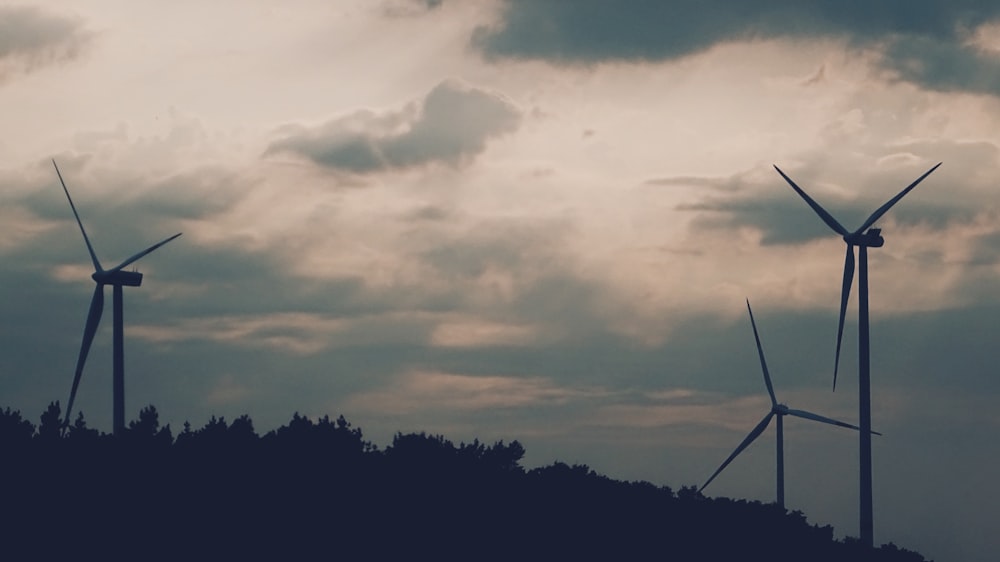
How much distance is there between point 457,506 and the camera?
122625 mm

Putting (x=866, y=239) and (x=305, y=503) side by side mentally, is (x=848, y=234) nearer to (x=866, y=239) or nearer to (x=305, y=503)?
(x=866, y=239)

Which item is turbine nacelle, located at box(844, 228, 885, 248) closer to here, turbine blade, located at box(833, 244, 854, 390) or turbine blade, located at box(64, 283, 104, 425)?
turbine blade, located at box(833, 244, 854, 390)

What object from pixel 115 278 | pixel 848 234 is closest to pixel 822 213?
pixel 848 234

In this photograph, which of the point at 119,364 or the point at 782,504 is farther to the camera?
the point at 782,504

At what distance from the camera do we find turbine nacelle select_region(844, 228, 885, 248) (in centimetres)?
12362

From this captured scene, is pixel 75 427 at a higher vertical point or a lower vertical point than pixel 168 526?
higher

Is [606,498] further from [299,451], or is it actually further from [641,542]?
[299,451]

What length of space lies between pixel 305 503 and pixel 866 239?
4553cm

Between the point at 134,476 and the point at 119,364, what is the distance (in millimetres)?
10319

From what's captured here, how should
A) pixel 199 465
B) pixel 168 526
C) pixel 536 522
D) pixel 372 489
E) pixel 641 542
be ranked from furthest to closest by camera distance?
pixel 641 542, pixel 536 522, pixel 372 489, pixel 199 465, pixel 168 526

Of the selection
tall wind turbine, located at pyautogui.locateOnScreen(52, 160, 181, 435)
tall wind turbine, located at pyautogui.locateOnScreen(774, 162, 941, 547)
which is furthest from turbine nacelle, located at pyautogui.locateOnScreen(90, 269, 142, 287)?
tall wind turbine, located at pyautogui.locateOnScreen(774, 162, 941, 547)

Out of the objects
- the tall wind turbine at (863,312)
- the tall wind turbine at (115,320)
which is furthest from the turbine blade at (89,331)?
the tall wind turbine at (863,312)

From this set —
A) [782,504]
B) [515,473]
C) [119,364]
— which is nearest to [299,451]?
[119,364]

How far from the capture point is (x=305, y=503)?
11131cm
